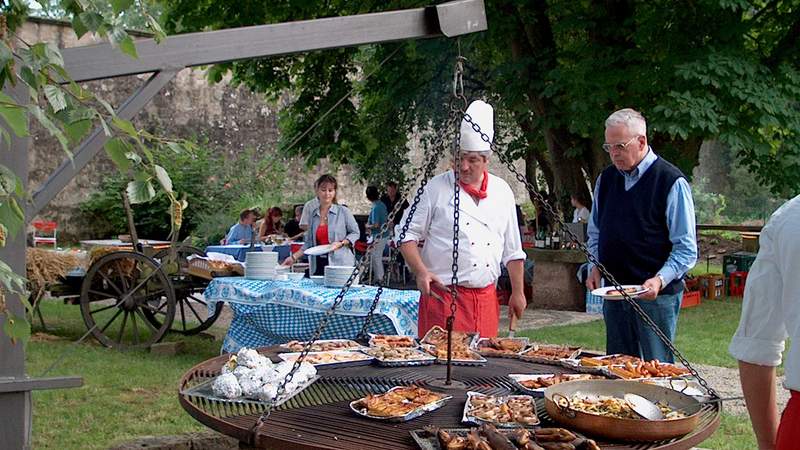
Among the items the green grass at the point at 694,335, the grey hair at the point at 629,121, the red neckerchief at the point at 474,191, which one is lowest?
the green grass at the point at 694,335

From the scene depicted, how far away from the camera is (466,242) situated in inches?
170

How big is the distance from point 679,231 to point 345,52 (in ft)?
29.6

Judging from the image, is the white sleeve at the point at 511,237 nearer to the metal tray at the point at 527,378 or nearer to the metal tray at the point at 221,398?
the metal tray at the point at 527,378

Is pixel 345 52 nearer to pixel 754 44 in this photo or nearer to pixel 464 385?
pixel 754 44

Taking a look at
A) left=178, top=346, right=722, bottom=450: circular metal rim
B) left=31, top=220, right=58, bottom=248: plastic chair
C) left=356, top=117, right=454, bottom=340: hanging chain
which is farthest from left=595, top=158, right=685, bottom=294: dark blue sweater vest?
left=31, top=220, right=58, bottom=248: plastic chair

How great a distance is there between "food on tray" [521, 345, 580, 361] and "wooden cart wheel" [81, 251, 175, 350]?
495 centimetres

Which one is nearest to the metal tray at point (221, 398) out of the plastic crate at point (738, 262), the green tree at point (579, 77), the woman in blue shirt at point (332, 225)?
the woman in blue shirt at point (332, 225)

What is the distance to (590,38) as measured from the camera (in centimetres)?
1036

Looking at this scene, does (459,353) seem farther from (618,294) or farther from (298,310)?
(298,310)

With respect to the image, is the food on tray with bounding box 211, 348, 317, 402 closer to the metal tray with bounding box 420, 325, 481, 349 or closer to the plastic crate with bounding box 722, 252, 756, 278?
the metal tray with bounding box 420, 325, 481, 349

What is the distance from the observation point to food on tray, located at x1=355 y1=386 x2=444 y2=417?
9.53 ft

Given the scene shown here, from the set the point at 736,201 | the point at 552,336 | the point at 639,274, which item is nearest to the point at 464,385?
the point at 639,274

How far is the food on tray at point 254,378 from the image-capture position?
10.2 feet

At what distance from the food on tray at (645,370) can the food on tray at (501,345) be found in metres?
0.54
